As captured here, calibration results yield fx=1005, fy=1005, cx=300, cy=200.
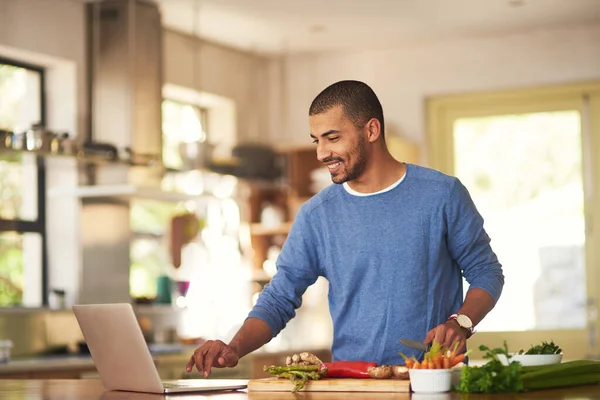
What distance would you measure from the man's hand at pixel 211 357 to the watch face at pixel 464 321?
57cm

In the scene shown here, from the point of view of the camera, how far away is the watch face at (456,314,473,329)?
247cm

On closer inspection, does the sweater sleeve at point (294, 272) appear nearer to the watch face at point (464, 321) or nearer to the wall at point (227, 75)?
the watch face at point (464, 321)

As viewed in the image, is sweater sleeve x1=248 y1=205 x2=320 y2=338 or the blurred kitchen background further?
the blurred kitchen background

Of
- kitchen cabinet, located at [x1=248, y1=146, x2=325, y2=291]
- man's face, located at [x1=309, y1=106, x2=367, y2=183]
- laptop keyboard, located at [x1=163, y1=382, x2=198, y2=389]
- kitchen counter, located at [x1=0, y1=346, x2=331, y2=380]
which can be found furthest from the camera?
kitchen cabinet, located at [x1=248, y1=146, x2=325, y2=291]

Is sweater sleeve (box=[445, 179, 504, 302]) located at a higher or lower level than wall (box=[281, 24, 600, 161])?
lower

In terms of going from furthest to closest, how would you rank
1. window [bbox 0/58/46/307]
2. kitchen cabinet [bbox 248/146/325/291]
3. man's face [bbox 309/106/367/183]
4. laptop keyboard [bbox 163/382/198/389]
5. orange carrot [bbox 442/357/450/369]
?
1. kitchen cabinet [bbox 248/146/325/291]
2. window [bbox 0/58/46/307]
3. man's face [bbox 309/106/367/183]
4. laptop keyboard [bbox 163/382/198/389]
5. orange carrot [bbox 442/357/450/369]

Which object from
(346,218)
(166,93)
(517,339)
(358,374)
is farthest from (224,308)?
(358,374)

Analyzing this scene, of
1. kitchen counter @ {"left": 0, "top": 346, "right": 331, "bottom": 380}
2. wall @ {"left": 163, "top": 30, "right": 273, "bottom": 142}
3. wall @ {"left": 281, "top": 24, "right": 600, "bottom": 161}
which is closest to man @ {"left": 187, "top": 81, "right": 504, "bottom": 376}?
kitchen counter @ {"left": 0, "top": 346, "right": 331, "bottom": 380}

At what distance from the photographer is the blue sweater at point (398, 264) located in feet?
9.12

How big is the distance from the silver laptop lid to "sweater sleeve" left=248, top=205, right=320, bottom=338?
21.5 inches

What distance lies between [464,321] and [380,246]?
416 millimetres

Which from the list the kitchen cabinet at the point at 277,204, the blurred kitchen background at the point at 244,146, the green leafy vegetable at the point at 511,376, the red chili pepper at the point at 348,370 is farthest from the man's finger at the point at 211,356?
the kitchen cabinet at the point at 277,204

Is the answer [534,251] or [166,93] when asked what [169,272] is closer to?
[166,93]

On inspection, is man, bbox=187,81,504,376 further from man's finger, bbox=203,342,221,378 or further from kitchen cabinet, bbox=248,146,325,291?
kitchen cabinet, bbox=248,146,325,291
